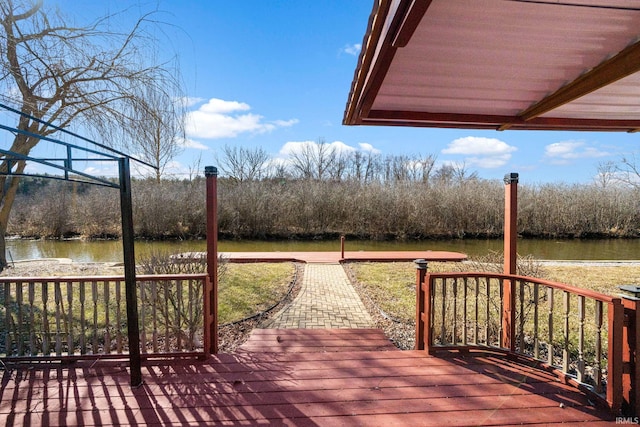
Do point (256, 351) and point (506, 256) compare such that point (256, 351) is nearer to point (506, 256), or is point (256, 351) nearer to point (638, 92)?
point (506, 256)

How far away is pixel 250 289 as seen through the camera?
20.2ft

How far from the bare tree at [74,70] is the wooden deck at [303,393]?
10.8 ft

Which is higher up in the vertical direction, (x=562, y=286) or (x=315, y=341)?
(x=562, y=286)

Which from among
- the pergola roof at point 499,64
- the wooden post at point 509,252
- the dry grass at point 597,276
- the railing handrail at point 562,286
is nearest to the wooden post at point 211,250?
the pergola roof at point 499,64

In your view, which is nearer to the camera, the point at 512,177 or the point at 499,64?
the point at 499,64

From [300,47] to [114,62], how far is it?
437cm

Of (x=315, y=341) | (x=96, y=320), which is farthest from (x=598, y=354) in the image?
(x=96, y=320)

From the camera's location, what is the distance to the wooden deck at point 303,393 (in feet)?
6.53

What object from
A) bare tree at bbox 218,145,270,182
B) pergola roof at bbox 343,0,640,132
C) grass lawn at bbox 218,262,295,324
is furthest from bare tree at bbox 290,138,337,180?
pergola roof at bbox 343,0,640,132

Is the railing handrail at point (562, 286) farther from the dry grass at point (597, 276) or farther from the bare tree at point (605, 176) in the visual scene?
the bare tree at point (605, 176)

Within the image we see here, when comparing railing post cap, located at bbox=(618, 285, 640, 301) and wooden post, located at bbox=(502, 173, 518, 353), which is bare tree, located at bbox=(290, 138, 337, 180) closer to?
wooden post, located at bbox=(502, 173, 518, 353)

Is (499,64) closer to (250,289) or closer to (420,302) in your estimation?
(420,302)

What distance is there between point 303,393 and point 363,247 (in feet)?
39.4

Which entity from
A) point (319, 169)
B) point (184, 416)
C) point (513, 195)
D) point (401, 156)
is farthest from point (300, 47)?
point (401, 156)
